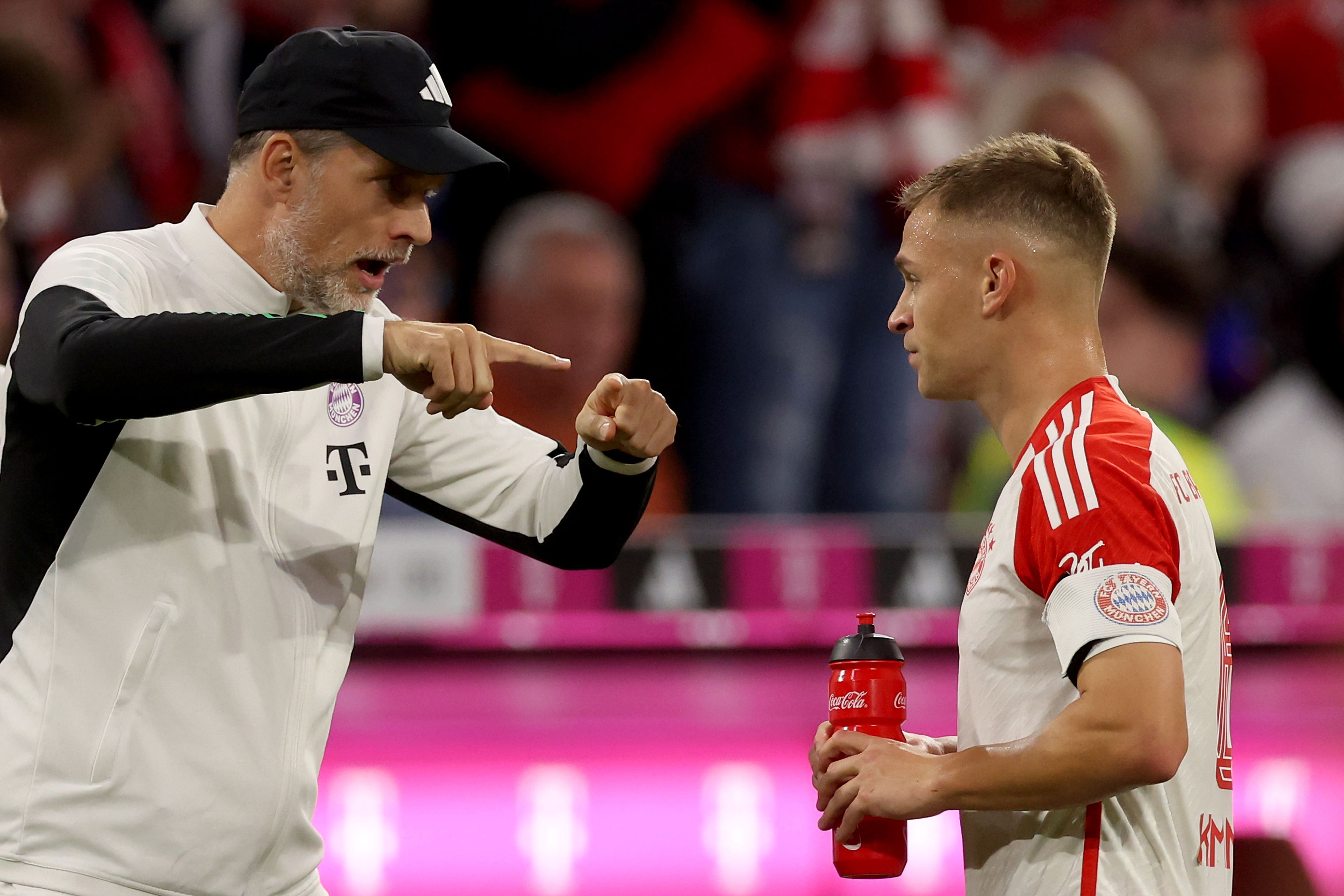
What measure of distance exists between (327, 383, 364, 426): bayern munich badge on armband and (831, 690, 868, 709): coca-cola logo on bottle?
0.87 m

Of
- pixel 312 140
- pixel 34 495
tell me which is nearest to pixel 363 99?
pixel 312 140

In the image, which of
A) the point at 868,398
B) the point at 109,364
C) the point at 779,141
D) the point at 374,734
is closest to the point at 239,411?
the point at 109,364

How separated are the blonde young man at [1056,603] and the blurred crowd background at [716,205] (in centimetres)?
420

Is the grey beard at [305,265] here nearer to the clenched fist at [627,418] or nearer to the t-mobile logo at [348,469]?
the t-mobile logo at [348,469]

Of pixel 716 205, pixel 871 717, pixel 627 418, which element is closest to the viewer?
pixel 871 717

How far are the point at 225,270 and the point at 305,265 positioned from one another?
11 centimetres

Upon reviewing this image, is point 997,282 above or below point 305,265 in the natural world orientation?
below

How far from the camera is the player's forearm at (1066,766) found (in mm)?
1626

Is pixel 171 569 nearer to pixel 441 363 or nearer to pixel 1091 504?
pixel 441 363

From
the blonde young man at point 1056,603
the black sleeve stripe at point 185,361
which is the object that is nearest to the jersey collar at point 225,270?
the black sleeve stripe at point 185,361

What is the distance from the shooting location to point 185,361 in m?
1.79

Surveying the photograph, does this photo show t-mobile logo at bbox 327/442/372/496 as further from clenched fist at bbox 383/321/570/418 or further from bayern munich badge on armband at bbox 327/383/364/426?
clenched fist at bbox 383/321/570/418

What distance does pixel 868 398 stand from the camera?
21.6 ft

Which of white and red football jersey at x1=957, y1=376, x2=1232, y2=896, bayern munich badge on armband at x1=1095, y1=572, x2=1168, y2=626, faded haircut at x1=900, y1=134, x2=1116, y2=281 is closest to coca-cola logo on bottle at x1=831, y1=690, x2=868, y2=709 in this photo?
white and red football jersey at x1=957, y1=376, x2=1232, y2=896
